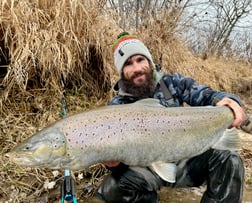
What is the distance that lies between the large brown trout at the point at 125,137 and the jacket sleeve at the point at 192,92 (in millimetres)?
460

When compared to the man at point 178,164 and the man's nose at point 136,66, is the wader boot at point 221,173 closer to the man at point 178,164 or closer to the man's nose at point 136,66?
the man at point 178,164

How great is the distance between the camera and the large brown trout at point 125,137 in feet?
5.55

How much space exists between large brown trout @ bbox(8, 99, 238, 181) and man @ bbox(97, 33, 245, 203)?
270 mm

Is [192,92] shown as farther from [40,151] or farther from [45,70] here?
[45,70]

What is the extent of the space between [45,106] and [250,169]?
99.2 inches

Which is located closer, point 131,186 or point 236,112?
point 236,112

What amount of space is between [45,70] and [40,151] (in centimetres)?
250

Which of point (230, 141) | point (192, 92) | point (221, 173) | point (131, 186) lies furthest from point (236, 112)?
point (131, 186)

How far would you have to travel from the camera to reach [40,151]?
5.49 ft

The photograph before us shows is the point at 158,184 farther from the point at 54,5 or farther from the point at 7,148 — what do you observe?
the point at 54,5

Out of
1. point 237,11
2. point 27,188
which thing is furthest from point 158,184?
point 237,11

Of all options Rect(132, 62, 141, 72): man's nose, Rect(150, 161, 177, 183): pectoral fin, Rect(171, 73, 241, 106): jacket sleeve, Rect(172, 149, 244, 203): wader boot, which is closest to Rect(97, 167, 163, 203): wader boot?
Rect(172, 149, 244, 203): wader boot

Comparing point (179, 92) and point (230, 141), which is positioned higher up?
point (179, 92)

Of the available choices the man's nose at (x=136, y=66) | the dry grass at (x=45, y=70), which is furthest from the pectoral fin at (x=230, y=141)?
the dry grass at (x=45, y=70)
